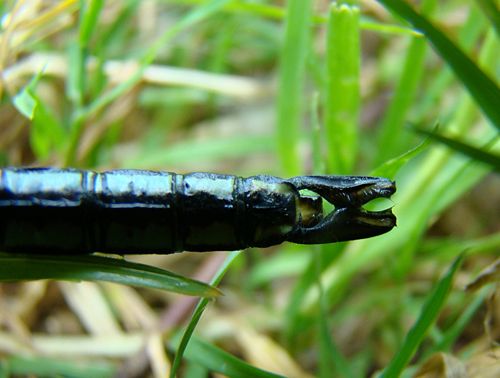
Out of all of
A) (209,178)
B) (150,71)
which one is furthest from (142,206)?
(150,71)

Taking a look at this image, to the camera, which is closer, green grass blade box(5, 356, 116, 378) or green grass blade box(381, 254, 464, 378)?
green grass blade box(381, 254, 464, 378)

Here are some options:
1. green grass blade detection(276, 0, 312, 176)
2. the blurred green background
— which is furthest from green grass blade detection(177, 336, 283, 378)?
green grass blade detection(276, 0, 312, 176)

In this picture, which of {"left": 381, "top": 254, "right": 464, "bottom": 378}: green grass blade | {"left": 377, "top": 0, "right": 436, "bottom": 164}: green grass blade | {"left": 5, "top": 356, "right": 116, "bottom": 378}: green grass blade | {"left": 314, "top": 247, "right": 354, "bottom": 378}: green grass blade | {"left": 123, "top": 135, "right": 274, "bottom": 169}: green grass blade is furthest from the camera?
{"left": 123, "top": 135, "right": 274, "bottom": 169}: green grass blade

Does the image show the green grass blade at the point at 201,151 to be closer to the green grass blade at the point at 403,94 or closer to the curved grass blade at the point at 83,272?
the green grass blade at the point at 403,94

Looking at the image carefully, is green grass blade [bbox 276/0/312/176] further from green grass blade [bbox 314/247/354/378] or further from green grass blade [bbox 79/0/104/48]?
green grass blade [bbox 79/0/104/48]

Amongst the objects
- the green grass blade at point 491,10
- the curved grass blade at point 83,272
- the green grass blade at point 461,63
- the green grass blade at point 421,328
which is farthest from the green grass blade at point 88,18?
the green grass blade at point 421,328

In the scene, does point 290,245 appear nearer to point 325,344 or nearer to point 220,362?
point 325,344

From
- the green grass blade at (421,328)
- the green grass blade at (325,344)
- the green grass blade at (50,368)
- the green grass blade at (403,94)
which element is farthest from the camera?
the green grass blade at (403,94)
